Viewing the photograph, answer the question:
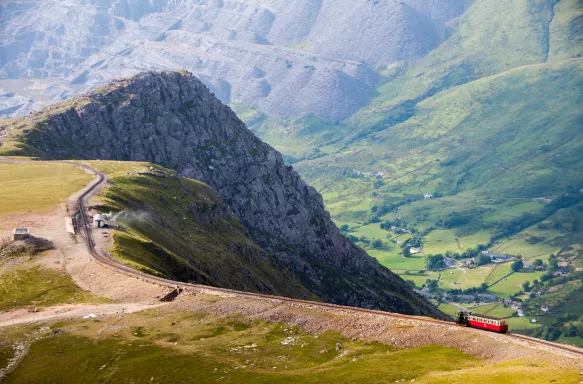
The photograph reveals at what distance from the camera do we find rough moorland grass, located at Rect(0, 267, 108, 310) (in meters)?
122

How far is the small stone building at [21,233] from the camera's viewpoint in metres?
150

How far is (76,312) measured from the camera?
116 m

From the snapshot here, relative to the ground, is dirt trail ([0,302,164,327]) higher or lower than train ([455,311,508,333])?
lower

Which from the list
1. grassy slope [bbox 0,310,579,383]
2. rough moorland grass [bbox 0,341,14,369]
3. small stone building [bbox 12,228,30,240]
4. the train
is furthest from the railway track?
rough moorland grass [bbox 0,341,14,369]

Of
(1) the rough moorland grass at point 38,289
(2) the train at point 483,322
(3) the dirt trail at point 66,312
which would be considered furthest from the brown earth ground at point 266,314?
(2) the train at point 483,322

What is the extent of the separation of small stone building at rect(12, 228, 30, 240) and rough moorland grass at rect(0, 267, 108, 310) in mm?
14372

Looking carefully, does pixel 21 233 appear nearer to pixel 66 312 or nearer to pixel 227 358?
pixel 66 312

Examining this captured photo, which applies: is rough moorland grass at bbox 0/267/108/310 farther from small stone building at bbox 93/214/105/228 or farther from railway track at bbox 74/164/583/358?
small stone building at bbox 93/214/105/228

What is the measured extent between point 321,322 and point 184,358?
2429 cm

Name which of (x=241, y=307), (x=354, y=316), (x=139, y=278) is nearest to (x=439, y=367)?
(x=354, y=316)

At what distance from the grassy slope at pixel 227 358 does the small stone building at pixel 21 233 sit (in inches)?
1927

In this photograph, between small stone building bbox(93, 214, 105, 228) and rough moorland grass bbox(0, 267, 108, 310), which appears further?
small stone building bbox(93, 214, 105, 228)

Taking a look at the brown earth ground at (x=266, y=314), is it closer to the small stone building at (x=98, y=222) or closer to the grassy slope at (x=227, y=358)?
the grassy slope at (x=227, y=358)

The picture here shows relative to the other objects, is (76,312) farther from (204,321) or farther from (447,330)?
(447,330)
